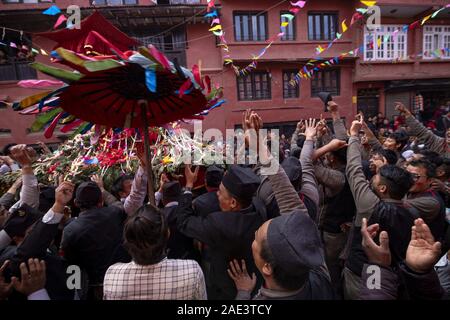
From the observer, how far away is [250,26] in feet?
43.0

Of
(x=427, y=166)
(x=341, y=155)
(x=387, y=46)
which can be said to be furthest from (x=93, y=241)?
(x=387, y=46)

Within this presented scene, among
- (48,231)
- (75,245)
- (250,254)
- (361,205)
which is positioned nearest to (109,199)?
(75,245)

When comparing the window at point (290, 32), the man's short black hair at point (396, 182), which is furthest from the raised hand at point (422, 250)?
the window at point (290, 32)

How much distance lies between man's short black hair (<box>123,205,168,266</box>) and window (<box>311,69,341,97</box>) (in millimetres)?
13927

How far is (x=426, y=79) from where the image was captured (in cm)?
1473

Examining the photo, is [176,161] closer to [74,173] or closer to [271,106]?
[74,173]

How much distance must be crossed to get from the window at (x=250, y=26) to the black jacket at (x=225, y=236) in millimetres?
12420

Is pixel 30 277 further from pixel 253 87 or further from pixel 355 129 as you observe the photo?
pixel 253 87

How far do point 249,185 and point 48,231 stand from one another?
1.36 metres

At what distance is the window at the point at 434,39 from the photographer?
14312 millimetres

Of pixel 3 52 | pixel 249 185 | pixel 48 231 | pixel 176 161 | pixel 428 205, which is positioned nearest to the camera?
pixel 48 231

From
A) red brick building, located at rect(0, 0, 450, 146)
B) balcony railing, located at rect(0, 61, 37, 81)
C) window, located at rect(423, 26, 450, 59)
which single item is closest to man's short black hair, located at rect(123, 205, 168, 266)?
Result: red brick building, located at rect(0, 0, 450, 146)

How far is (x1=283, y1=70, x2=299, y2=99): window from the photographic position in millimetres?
13750

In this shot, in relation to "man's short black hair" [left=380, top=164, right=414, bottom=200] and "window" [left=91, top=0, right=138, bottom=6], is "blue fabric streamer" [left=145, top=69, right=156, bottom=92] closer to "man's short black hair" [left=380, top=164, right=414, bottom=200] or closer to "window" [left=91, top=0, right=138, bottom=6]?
"man's short black hair" [left=380, top=164, right=414, bottom=200]
